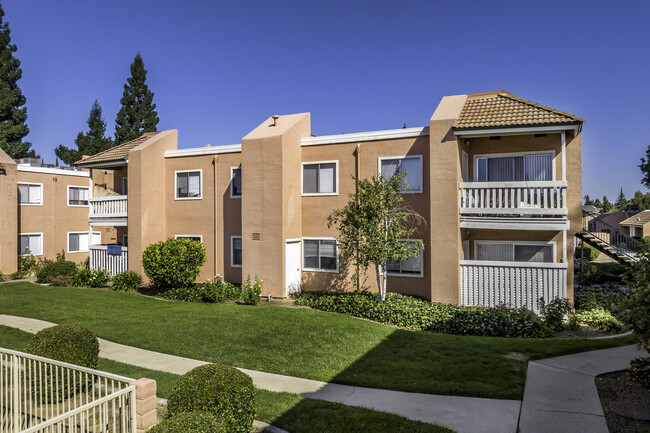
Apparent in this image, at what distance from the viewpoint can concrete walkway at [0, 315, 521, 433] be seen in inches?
250

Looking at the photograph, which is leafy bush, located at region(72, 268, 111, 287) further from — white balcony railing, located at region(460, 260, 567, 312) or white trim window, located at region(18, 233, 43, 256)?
white balcony railing, located at region(460, 260, 567, 312)

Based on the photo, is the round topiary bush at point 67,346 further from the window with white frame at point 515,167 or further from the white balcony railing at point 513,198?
the window with white frame at point 515,167

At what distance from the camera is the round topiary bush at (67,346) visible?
7359 mm

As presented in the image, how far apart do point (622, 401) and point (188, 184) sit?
17.8 metres

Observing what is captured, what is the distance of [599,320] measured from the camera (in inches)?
478

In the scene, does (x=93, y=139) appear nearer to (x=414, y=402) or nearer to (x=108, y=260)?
(x=108, y=260)

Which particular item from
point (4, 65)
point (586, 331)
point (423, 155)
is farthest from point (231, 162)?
point (4, 65)

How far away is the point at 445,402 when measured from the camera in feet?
23.4

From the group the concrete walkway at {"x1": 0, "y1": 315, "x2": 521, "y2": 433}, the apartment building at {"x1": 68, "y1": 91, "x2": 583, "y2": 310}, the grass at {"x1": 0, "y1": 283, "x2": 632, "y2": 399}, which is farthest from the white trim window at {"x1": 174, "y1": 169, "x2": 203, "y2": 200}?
the concrete walkway at {"x1": 0, "y1": 315, "x2": 521, "y2": 433}

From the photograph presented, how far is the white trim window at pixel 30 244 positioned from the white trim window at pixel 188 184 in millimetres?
11562

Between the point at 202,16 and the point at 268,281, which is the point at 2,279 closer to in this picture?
the point at 268,281

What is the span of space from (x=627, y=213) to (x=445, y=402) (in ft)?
196

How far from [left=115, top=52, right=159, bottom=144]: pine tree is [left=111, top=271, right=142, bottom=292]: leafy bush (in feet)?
102

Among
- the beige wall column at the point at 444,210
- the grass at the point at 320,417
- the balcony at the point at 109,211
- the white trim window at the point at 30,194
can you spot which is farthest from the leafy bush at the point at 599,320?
the white trim window at the point at 30,194
